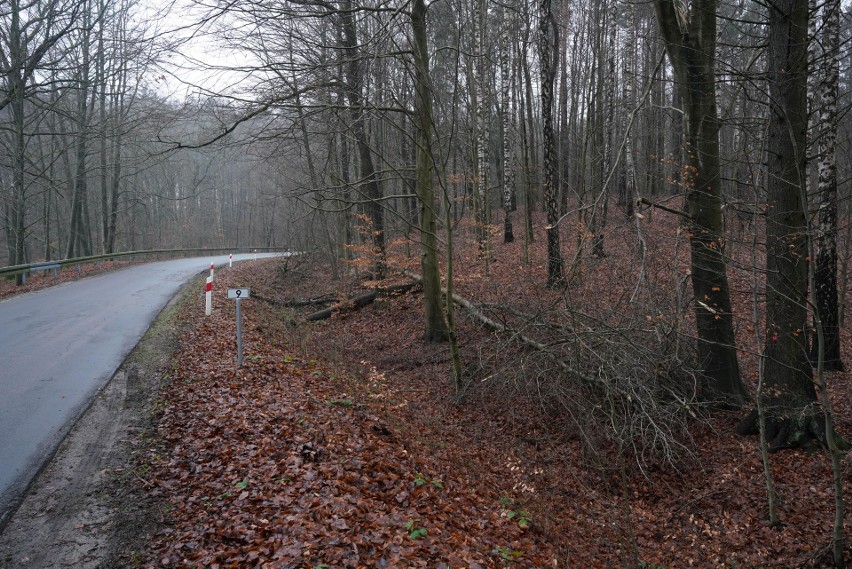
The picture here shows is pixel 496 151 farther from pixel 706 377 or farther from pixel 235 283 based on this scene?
pixel 706 377

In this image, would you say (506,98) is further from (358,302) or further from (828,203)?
(828,203)

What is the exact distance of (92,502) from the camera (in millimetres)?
4918

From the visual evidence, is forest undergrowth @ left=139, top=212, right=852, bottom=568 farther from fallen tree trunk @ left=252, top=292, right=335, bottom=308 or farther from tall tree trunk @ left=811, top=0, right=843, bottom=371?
fallen tree trunk @ left=252, top=292, right=335, bottom=308

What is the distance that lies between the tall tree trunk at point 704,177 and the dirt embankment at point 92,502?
763cm

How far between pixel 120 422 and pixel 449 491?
419cm

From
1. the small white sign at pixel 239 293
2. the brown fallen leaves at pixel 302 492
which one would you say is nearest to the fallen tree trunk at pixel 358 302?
the small white sign at pixel 239 293

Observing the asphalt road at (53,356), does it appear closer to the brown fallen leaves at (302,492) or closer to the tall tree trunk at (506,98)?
the brown fallen leaves at (302,492)

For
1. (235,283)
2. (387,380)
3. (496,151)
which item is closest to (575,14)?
(496,151)

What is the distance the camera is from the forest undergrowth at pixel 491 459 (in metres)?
5.04

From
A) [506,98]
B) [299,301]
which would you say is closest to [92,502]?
[299,301]

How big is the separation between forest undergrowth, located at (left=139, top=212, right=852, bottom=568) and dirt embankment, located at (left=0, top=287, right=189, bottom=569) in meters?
0.23

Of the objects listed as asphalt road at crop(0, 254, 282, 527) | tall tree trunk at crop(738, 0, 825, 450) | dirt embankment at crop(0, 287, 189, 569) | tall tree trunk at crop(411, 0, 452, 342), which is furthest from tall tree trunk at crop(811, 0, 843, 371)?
asphalt road at crop(0, 254, 282, 527)

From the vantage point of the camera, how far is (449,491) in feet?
21.1

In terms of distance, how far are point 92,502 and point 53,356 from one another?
5.08m
